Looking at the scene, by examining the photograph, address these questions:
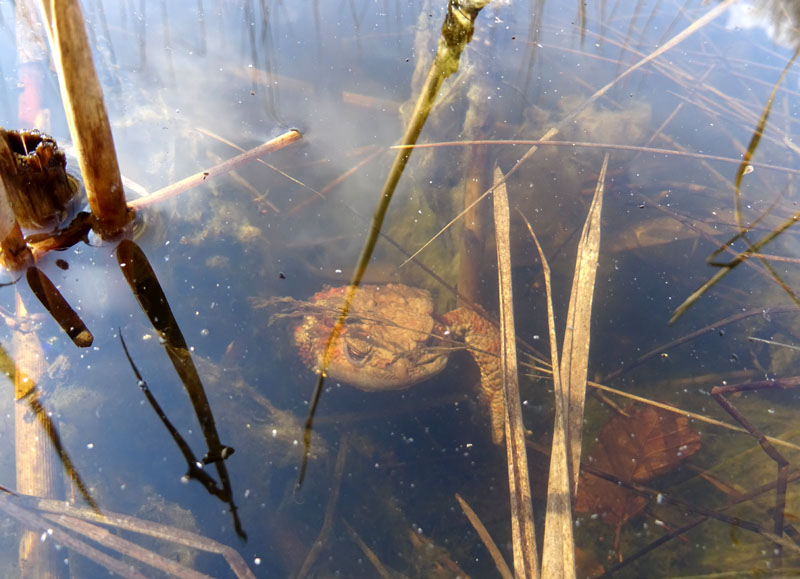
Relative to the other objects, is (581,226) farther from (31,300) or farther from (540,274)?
(31,300)

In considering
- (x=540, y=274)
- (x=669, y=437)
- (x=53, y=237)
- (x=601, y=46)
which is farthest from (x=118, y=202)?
(x=601, y=46)

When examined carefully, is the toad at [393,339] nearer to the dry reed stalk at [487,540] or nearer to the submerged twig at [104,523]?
the dry reed stalk at [487,540]

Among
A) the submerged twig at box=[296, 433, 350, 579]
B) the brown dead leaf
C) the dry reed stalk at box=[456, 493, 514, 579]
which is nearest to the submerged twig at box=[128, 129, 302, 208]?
the submerged twig at box=[296, 433, 350, 579]

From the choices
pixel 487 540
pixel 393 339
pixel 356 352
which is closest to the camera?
pixel 487 540

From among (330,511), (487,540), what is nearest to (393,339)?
(330,511)

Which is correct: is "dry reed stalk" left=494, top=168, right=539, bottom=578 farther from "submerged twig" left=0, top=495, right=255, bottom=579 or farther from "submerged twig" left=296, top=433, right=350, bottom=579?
"submerged twig" left=0, top=495, right=255, bottom=579

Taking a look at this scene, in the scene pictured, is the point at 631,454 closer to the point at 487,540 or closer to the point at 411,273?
the point at 487,540
